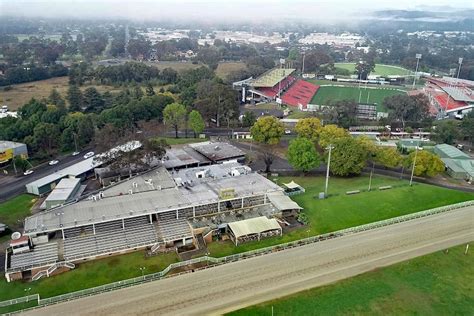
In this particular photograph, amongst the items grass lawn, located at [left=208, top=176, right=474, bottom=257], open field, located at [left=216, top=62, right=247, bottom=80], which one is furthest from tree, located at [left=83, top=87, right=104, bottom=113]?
grass lawn, located at [left=208, top=176, right=474, bottom=257]

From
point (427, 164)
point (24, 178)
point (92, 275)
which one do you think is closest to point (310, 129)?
point (427, 164)

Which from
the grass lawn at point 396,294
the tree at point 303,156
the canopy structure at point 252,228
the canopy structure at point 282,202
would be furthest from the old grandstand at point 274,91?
the grass lawn at point 396,294

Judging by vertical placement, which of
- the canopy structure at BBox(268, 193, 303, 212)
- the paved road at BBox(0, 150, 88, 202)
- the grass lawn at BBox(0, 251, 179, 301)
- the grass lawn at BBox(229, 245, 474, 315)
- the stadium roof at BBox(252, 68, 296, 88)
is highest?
the stadium roof at BBox(252, 68, 296, 88)

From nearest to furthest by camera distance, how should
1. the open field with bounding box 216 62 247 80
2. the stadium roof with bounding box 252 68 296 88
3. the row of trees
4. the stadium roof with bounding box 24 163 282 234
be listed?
the stadium roof with bounding box 24 163 282 234, the row of trees, the stadium roof with bounding box 252 68 296 88, the open field with bounding box 216 62 247 80

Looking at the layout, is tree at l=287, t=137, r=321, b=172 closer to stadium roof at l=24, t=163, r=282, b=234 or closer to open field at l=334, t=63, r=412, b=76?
stadium roof at l=24, t=163, r=282, b=234

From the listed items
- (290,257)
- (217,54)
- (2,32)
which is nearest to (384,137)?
(290,257)

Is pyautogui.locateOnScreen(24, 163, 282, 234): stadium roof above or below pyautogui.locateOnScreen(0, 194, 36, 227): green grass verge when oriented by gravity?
above

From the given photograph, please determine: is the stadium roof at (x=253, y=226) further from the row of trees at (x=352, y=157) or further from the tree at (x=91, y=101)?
the tree at (x=91, y=101)
